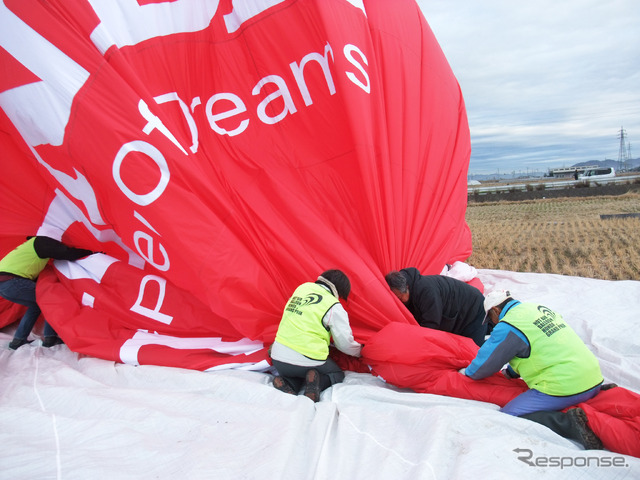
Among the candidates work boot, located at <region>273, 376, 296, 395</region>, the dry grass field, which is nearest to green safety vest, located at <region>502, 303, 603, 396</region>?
work boot, located at <region>273, 376, 296, 395</region>

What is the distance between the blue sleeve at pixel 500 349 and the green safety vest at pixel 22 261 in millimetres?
3621

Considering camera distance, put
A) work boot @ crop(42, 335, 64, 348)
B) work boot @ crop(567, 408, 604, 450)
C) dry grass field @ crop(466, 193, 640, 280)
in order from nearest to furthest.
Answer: work boot @ crop(567, 408, 604, 450) < work boot @ crop(42, 335, 64, 348) < dry grass field @ crop(466, 193, 640, 280)

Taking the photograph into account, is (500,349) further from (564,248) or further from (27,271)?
(564,248)

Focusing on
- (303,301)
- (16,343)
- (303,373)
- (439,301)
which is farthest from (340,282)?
(16,343)

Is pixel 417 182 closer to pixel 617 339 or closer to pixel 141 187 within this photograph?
pixel 617 339

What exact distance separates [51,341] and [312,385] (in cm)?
244

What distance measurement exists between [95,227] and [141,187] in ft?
2.78

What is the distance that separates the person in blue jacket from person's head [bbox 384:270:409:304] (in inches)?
34.1

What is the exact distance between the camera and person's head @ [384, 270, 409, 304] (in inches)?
126

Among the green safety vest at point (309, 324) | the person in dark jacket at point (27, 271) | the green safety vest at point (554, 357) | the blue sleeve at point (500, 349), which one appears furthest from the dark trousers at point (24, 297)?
the green safety vest at point (554, 357)

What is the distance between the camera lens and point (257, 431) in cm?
232

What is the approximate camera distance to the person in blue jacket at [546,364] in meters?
2.24

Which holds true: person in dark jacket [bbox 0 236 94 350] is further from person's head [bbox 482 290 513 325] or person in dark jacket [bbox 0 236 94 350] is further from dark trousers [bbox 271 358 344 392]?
person's head [bbox 482 290 513 325]

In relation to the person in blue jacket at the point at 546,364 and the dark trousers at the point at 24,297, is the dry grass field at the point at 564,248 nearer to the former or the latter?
the person in blue jacket at the point at 546,364
